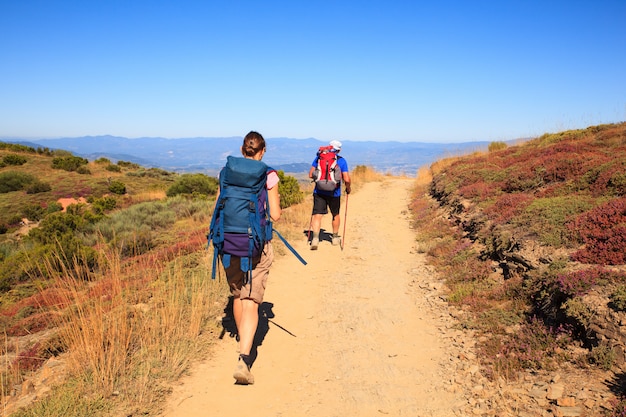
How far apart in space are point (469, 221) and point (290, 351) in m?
6.38

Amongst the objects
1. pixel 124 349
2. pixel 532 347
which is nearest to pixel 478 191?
pixel 532 347

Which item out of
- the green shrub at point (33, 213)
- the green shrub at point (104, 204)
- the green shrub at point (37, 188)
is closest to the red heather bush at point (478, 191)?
the green shrub at point (104, 204)

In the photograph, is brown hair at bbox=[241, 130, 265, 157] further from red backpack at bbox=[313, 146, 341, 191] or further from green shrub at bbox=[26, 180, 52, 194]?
green shrub at bbox=[26, 180, 52, 194]

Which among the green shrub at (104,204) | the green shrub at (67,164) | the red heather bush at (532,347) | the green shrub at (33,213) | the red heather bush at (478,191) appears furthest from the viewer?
the green shrub at (67,164)

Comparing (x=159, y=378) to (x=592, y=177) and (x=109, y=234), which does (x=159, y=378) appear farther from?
(x=109, y=234)

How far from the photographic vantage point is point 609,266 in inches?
191

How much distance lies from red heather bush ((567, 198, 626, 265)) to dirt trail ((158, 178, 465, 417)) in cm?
228

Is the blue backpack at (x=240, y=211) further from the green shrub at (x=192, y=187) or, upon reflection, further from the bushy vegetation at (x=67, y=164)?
the bushy vegetation at (x=67, y=164)

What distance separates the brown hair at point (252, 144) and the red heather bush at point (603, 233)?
4683 millimetres

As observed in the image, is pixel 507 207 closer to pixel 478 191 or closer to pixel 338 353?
pixel 478 191

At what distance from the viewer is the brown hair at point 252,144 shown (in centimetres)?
390

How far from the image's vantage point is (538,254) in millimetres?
6000

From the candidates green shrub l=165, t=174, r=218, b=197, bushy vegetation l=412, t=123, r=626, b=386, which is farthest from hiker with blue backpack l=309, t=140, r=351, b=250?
green shrub l=165, t=174, r=218, b=197

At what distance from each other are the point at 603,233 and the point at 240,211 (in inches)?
211
